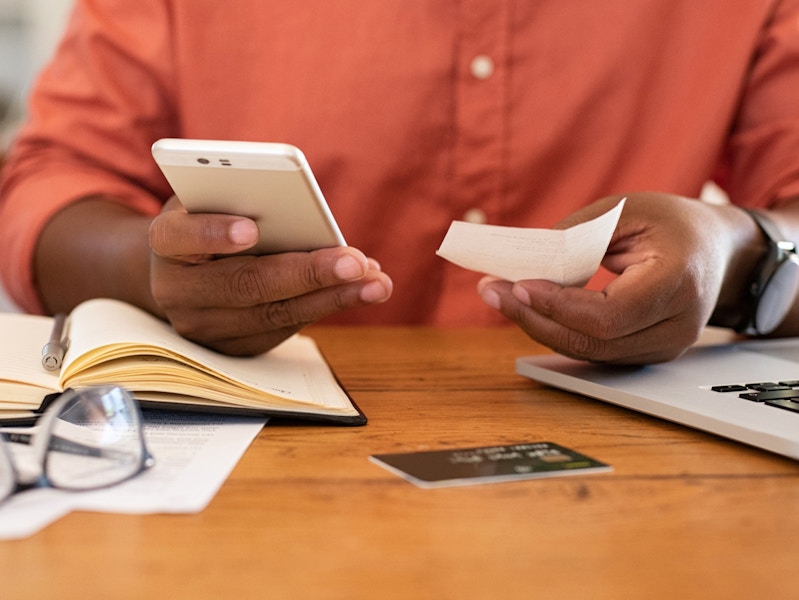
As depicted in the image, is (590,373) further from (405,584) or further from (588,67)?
(588,67)

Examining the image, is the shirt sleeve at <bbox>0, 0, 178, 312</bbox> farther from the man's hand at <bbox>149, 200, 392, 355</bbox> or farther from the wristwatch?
the wristwatch

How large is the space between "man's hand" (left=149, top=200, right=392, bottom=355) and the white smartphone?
0.01 meters

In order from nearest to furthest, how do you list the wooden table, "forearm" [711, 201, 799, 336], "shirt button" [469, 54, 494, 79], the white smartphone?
the wooden table < the white smartphone < "forearm" [711, 201, 799, 336] < "shirt button" [469, 54, 494, 79]

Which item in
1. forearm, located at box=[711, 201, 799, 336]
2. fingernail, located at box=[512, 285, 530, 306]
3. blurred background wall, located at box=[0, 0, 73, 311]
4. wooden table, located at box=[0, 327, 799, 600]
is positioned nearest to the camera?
wooden table, located at box=[0, 327, 799, 600]

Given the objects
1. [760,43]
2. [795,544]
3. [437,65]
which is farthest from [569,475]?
[760,43]

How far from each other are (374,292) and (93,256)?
393mm

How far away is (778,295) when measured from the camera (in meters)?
0.84

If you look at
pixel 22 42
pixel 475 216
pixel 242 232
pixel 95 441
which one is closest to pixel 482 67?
pixel 475 216

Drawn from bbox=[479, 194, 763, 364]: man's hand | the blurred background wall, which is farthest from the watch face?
the blurred background wall

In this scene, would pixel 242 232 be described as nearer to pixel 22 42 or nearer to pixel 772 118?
pixel 772 118

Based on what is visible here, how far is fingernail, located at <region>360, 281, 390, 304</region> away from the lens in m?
0.68

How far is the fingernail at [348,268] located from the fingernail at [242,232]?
65 mm

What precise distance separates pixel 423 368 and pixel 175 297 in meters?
0.24

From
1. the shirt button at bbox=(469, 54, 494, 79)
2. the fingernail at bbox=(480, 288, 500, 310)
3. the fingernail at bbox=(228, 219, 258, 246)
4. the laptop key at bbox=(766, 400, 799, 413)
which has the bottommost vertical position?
the laptop key at bbox=(766, 400, 799, 413)
